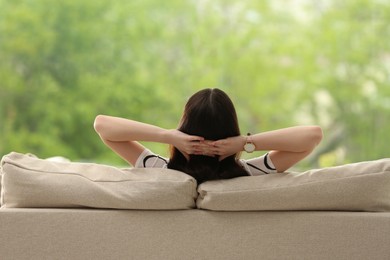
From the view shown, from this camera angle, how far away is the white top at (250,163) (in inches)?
108

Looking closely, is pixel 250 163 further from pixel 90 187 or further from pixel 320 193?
pixel 90 187

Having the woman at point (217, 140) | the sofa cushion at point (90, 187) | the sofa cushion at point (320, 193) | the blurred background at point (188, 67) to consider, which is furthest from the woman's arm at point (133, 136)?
the blurred background at point (188, 67)

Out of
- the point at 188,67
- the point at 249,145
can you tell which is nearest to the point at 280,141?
the point at 249,145

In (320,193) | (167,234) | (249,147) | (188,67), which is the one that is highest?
(188,67)

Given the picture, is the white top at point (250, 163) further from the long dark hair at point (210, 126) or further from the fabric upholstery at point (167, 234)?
the fabric upholstery at point (167, 234)

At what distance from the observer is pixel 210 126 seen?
2648 millimetres

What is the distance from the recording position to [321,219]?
2393 millimetres

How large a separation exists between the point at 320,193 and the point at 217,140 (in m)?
0.44

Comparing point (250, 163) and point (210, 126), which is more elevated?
point (210, 126)

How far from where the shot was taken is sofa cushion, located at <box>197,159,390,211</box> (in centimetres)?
240

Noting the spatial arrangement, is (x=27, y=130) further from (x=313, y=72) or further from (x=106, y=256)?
(x=106, y=256)

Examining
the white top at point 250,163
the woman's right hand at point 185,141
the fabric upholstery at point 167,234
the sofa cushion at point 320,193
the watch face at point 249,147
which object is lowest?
the fabric upholstery at point 167,234

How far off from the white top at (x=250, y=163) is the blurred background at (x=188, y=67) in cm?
515

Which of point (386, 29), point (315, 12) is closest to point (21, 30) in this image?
point (315, 12)
